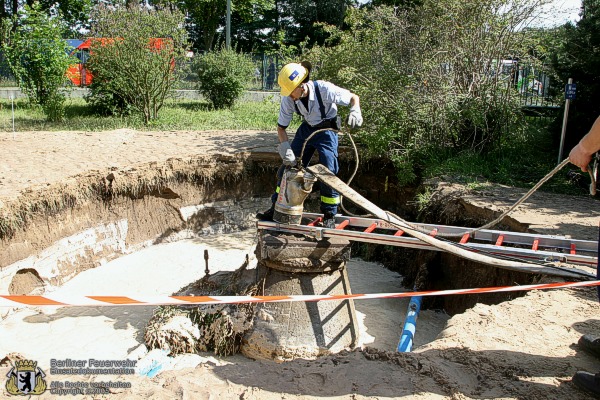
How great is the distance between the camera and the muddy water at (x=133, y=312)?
6.34 meters

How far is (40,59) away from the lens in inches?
564

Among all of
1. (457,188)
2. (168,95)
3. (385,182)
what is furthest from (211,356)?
(168,95)

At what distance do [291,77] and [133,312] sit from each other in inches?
160

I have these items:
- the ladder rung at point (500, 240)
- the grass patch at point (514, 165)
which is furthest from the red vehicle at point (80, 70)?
the ladder rung at point (500, 240)

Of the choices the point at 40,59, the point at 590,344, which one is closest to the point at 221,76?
the point at 40,59

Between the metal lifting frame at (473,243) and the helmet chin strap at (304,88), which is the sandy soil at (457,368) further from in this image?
the helmet chin strap at (304,88)

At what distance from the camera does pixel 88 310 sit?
7324mm

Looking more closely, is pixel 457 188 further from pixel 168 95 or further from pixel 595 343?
pixel 168 95

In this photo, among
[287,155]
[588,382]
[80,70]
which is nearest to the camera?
[588,382]

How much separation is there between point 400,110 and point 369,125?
642mm

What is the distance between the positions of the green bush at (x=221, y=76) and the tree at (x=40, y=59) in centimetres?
463

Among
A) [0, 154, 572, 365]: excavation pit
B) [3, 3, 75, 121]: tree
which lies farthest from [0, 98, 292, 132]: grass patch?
[0, 154, 572, 365]: excavation pit

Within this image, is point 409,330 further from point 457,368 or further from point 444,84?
point 444,84

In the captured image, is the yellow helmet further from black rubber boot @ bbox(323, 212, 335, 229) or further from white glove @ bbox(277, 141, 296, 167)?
black rubber boot @ bbox(323, 212, 335, 229)
